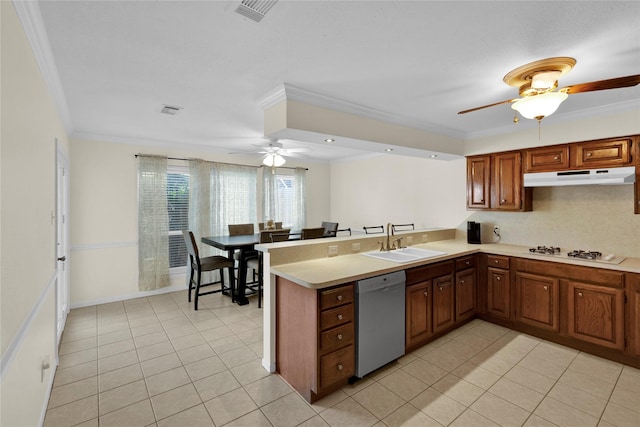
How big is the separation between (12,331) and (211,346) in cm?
201

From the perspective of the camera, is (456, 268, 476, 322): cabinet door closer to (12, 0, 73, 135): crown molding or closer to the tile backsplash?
the tile backsplash

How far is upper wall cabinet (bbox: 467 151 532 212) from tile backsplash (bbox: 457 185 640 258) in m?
0.22

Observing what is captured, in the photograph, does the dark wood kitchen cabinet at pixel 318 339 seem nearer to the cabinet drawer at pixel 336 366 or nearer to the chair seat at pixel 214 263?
the cabinet drawer at pixel 336 366

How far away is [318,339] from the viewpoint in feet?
7.23

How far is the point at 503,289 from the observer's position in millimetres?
3549

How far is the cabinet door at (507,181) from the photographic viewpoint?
366 centimetres

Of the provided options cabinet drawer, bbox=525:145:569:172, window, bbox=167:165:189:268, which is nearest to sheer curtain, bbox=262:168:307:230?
window, bbox=167:165:189:268

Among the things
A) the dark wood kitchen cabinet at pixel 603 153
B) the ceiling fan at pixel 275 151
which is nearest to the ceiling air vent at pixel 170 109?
the ceiling fan at pixel 275 151

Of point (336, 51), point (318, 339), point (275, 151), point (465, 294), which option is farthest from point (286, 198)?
point (336, 51)

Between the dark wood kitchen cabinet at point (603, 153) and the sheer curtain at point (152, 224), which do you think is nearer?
the dark wood kitchen cabinet at point (603, 153)

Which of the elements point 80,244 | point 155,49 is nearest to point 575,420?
point 155,49

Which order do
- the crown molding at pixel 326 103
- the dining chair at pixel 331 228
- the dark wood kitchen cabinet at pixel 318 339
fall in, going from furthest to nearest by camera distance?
the dining chair at pixel 331 228 → the crown molding at pixel 326 103 → the dark wood kitchen cabinet at pixel 318 339

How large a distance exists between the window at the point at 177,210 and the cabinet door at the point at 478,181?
178 inches

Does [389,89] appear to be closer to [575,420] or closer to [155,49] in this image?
[155,49]
